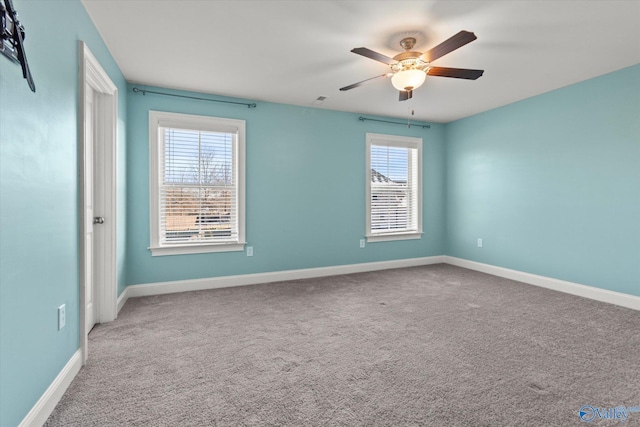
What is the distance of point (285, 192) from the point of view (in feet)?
14.4

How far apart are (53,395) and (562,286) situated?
16.5ft

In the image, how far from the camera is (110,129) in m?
2.84

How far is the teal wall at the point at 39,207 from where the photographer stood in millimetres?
1319

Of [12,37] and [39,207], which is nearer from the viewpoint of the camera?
[12,37]

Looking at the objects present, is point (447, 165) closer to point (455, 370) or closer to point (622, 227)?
Answer: point (622, 227)

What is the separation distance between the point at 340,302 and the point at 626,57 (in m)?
3.82

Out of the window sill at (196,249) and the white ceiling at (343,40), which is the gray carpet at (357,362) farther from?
the white ceiling at (343,40)

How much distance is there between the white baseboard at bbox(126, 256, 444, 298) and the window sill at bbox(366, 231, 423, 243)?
0.37 metres

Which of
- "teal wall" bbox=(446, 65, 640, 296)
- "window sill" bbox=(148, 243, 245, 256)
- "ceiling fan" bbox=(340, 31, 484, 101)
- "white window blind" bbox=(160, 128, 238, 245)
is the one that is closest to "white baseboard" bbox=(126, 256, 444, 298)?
"window sill" bbox=(148, 243, 245, 256)

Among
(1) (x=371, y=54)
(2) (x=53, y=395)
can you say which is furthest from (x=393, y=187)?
(2) (x=53, y=395)

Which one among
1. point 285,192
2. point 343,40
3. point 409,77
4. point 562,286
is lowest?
point 562,286

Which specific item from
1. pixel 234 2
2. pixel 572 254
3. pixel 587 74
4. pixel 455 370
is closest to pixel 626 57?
pixel 587 74

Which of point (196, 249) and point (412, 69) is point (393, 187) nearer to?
point (412, 69)

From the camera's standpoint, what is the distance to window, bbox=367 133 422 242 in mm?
5031
